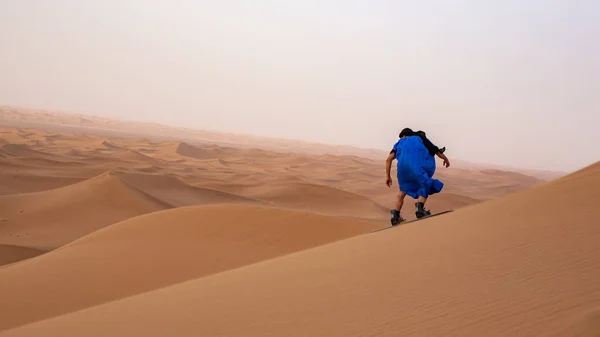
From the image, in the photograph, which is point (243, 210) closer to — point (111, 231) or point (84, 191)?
point (111, 231)

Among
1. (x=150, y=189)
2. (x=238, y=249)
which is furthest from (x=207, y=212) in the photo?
(x=150, y=189)

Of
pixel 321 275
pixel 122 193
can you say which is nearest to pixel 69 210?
pixel 122 193

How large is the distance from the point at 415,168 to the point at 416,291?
3845 millimetres

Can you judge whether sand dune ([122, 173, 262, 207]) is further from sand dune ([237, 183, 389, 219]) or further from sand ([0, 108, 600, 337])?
sand ([0, 108, 600, 337])

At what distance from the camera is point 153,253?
19.5 feet

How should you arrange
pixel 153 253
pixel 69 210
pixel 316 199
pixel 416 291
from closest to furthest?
pixel 416 291 → pixel 153 253 → pixel 69 210 → pixel 316 199

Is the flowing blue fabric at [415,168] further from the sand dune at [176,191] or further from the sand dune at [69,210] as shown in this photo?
the sand dune at [176,191]

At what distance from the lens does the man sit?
6.06 m

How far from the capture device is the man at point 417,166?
6.06 meters

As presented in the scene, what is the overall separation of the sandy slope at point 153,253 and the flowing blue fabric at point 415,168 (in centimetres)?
184

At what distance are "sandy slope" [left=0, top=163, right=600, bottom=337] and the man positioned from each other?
2072mm

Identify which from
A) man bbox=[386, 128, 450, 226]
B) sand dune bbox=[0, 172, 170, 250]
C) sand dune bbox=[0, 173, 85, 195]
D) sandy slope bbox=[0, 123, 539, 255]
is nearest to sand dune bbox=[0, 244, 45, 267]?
sandy slope bbox=[0, 123, 539, 255]

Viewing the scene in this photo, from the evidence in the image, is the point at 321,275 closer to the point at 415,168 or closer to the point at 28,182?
the point at 415,168

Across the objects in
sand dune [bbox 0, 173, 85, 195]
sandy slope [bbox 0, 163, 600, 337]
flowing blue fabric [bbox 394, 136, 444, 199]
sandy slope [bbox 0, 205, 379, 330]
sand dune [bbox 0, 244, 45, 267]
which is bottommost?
sand dune [bbox 0, 173, 85, 195]
